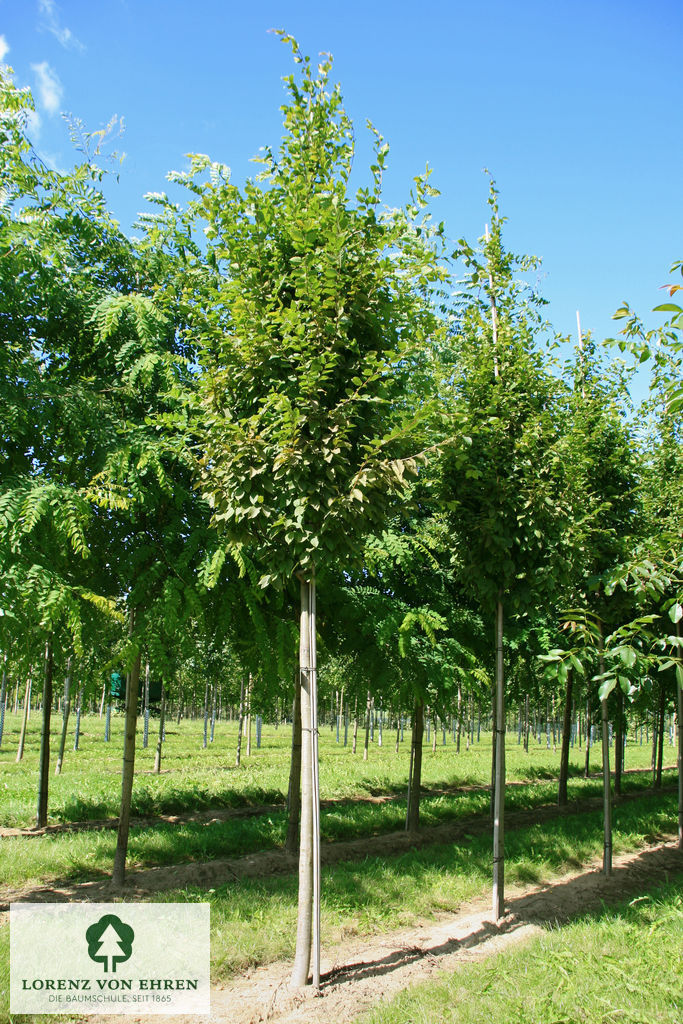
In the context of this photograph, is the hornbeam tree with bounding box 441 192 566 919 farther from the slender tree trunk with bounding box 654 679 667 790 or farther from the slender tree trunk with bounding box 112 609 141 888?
the slender tree trunk with bounding box 654 679 667 790

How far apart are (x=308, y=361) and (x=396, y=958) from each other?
191 inches

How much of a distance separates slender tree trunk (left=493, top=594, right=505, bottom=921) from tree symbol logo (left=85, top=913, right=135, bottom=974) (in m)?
3.45

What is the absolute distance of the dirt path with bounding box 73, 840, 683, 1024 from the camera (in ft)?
14.1

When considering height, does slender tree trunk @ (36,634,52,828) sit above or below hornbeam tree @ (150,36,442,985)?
below

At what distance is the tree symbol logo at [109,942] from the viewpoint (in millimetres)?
5145

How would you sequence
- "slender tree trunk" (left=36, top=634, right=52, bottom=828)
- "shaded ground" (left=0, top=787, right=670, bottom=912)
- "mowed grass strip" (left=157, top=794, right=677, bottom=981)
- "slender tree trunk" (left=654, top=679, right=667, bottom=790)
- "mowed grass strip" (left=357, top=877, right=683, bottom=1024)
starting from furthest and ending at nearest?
"slender tree trunk" (left=654, top=679, right=667, bottom=790)
"slender tree trunk" (left=36, top=634, right=52, bottom=828)
"shaded ground" (left=0, top=787, right=670, bottom=912)
"mowed grass strip" (left=157, top=794, right=677, bottom=981)
"mowed grass strip" (left=357, top=877, right=683, bottom=1024)

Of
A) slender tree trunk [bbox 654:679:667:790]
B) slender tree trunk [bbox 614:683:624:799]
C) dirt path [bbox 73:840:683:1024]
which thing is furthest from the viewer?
slender tree trunk [bbox 654:679:667:790]

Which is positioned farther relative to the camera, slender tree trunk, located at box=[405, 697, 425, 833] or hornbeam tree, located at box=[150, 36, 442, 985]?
slender tree trunk, located at box=[405, 697, 425, 833]

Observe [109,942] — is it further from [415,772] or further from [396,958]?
[415,772]

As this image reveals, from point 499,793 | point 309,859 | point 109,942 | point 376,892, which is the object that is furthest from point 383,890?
point 309,859

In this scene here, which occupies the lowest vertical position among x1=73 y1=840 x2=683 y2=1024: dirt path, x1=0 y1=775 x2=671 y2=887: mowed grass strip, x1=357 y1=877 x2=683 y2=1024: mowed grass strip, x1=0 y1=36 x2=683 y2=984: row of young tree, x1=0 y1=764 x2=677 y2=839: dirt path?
x1=0 y1=764 x2=677 y2=839: dirt path

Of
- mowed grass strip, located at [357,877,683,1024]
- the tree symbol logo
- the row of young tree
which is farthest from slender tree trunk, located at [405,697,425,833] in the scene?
the tree symbol logo

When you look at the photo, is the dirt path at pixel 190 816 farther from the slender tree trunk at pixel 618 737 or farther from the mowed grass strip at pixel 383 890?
the mowed grass strip at pixel 383 890

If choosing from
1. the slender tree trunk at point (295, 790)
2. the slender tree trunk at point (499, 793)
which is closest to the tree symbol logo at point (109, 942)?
the slender tree trunk at point (499, 793)
